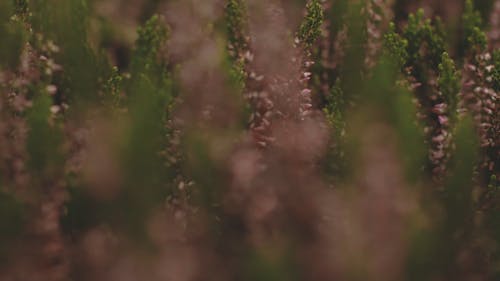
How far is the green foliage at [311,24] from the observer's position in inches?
47.9

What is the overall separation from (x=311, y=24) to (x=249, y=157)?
0.25 meters

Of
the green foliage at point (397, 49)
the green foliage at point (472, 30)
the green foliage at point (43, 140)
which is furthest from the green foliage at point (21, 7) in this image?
the green foliage at point (472, 30)

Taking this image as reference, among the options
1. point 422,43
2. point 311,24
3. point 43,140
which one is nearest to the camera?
point 43,140

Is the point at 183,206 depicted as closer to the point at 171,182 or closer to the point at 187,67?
the point at 171,182

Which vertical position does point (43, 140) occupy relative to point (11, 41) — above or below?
below

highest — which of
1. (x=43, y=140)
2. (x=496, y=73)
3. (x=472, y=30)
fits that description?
(x=472, y=30)

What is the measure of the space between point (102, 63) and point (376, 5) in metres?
0.53

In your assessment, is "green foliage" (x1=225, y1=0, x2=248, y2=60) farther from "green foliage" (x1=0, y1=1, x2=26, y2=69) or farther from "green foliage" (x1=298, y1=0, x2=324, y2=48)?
"green foliage" (x1=0, y1=1, x2=26, y2=69)

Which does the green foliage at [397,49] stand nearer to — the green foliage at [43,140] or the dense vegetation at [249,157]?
the dense vegetation at [249,157]

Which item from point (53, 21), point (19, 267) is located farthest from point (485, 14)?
point (19, 267)

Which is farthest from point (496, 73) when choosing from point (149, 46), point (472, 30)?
point (149, 46)

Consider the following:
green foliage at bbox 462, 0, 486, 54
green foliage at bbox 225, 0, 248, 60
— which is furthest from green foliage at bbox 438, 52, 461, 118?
green foliage at bbox 225, 0, 248, 60

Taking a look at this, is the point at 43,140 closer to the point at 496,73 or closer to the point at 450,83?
the point at 450,83

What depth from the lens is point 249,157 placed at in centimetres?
125
